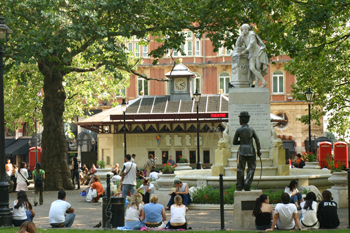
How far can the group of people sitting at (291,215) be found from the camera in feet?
36.9

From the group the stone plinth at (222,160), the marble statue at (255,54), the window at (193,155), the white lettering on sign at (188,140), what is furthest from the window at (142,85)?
the stone plinth at (222,160)

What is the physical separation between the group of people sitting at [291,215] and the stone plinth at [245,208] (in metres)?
0.53

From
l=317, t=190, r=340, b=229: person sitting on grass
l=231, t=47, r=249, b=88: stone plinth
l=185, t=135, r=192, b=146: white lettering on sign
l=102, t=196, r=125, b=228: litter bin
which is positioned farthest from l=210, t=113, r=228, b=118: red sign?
l=317, t=190, r=340, b=229: person sitting on grass

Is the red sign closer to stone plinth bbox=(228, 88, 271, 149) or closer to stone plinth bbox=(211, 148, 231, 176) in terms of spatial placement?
stone plinth bbox=(228, 88, 271, 149)

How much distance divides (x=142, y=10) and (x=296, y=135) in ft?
110

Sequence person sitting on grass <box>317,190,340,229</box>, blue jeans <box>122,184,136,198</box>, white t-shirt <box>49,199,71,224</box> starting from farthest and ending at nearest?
blue jeans <box>122,184,136,198</box>
white t-shirt <box>49,199,71,224</box>
person sitting on grass <box>317,190,340,229</box>

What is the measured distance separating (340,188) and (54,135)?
15396 mm

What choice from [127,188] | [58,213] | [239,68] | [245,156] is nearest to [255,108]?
[239,68]

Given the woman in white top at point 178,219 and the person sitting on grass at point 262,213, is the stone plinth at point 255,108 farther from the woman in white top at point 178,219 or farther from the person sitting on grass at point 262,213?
the person sitting on grass at point 262,213

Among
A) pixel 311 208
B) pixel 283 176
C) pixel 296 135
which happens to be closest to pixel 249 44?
pixel 283 176

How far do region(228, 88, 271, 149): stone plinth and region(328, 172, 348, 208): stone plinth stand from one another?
2.54 meters

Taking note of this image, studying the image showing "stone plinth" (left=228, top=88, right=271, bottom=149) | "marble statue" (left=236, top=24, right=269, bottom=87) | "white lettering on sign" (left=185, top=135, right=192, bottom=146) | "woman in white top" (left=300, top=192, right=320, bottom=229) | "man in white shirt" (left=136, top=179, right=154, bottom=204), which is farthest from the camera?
"white lettering on sign" (left=185, top=135, right=192, bottom=146)

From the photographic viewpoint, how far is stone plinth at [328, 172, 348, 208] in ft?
55.2

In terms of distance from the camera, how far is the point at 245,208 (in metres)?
12.0
